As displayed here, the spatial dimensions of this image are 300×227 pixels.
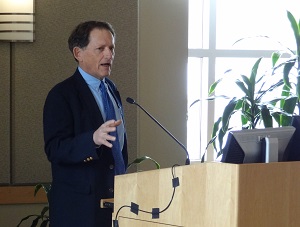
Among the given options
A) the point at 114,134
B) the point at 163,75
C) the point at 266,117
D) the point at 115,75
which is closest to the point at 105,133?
the point at 114,134

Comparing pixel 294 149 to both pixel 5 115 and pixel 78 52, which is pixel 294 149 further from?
pixel 5 115

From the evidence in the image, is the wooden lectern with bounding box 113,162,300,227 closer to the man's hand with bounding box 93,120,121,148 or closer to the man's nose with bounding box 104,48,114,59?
the man's hand with bounding box 93,120,121,148

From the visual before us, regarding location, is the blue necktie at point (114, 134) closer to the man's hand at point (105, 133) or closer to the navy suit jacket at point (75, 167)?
the navy suit jacket at point (75, 167)

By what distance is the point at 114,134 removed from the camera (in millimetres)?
3215

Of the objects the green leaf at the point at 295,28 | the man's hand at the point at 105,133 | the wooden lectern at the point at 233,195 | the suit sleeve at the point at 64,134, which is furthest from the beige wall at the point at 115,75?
the wooden lectern at the point at 233,195

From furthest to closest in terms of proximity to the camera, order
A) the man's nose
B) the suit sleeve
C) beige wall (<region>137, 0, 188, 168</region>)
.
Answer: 1. beige wall (<region>137, 0, 188, 168</region>)
2. the man's nose
3. the suit sleeve

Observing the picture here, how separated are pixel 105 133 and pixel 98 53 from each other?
0.58 m

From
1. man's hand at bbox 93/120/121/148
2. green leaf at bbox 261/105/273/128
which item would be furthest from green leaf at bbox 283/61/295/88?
man's hand at bbox 93/120/121/148

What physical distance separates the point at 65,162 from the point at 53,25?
2082 millimetres

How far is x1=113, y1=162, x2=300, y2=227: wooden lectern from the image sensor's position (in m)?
2.16

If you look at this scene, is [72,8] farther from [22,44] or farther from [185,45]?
[185,45]

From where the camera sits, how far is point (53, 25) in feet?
16.2

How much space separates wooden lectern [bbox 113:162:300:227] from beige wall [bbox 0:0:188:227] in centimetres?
257

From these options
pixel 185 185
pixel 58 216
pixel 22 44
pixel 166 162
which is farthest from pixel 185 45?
pixel 185 185
